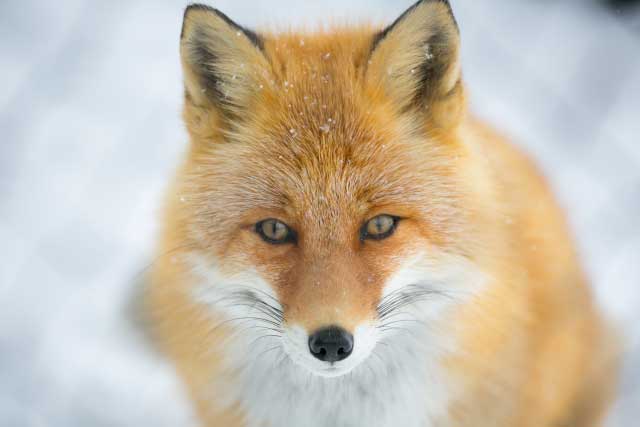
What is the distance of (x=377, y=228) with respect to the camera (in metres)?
1.59

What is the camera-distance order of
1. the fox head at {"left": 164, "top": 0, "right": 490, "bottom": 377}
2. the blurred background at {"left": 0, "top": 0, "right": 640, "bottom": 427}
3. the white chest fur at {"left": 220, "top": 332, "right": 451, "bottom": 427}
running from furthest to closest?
the blurred background at {"left": 0, "top": 0, "right": 640, "bottom": 427} → the white chest fur at {"left": 220, "top": 332, "right": 451, "bottom": 427} → the fox head at {"left": 164, "top": 0, "right": 490, "bottom": 377}

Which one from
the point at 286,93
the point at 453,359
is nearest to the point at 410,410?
the point at 453,359

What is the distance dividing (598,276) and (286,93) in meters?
1.80

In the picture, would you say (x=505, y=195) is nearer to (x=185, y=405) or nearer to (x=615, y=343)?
(x=615, y=343)

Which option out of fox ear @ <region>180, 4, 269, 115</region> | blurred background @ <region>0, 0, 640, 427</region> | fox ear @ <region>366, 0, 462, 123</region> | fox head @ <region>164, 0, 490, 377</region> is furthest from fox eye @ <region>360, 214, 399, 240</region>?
blurred background @ <region>0, 0, 640, 427</region>

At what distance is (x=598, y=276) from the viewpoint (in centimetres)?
271

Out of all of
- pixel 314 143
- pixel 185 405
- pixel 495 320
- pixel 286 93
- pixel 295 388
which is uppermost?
pixel 286 93

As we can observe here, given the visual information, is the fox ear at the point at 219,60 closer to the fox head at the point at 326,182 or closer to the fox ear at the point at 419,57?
the fox head at the point at 326,182

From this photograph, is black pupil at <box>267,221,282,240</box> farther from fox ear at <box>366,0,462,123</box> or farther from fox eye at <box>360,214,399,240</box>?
fox ear at <box>366,0,462,123</box>

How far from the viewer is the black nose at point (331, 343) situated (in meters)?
1.41

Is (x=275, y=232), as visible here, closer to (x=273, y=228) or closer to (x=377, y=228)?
(x=273, y=228)

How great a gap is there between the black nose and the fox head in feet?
0.07

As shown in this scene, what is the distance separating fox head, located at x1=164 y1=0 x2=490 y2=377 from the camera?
1537 millimetres

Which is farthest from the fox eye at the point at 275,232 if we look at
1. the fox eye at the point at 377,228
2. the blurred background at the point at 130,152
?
the blurred background at the point at 130,152
